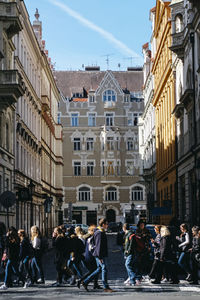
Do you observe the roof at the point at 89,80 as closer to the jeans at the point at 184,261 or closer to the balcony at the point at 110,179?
the balcony at the point at 110,179

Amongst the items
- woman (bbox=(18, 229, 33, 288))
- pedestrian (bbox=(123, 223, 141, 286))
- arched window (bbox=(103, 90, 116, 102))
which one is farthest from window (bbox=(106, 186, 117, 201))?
pedestrian (bbox=(123, 223, 141, 286))

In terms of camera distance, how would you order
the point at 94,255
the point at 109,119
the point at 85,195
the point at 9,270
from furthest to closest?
the point at 109,119 < the point at 85,195 < the point at 9,270 < the point at 94,255

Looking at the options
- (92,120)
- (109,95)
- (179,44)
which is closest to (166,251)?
(179,44)

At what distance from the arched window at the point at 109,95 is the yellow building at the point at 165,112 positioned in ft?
94.2

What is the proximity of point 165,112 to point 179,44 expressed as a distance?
12.0m

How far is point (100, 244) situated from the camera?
1540 centimetres

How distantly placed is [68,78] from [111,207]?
20.5m

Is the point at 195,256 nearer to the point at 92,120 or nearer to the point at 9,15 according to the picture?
the point at 9,15

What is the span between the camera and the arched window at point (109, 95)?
8494 centimetres

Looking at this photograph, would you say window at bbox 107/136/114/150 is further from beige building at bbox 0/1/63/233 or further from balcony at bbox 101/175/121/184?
beige building at bbox 0/1/63/233

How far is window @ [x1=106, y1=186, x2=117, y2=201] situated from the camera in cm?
8256

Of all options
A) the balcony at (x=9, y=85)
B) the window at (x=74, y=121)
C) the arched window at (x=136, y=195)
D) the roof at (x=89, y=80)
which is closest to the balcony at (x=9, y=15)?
the balcony at (x=9, y=85)

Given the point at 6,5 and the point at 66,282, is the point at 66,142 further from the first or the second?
the point at 66,282

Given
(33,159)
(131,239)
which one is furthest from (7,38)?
(131,239)
